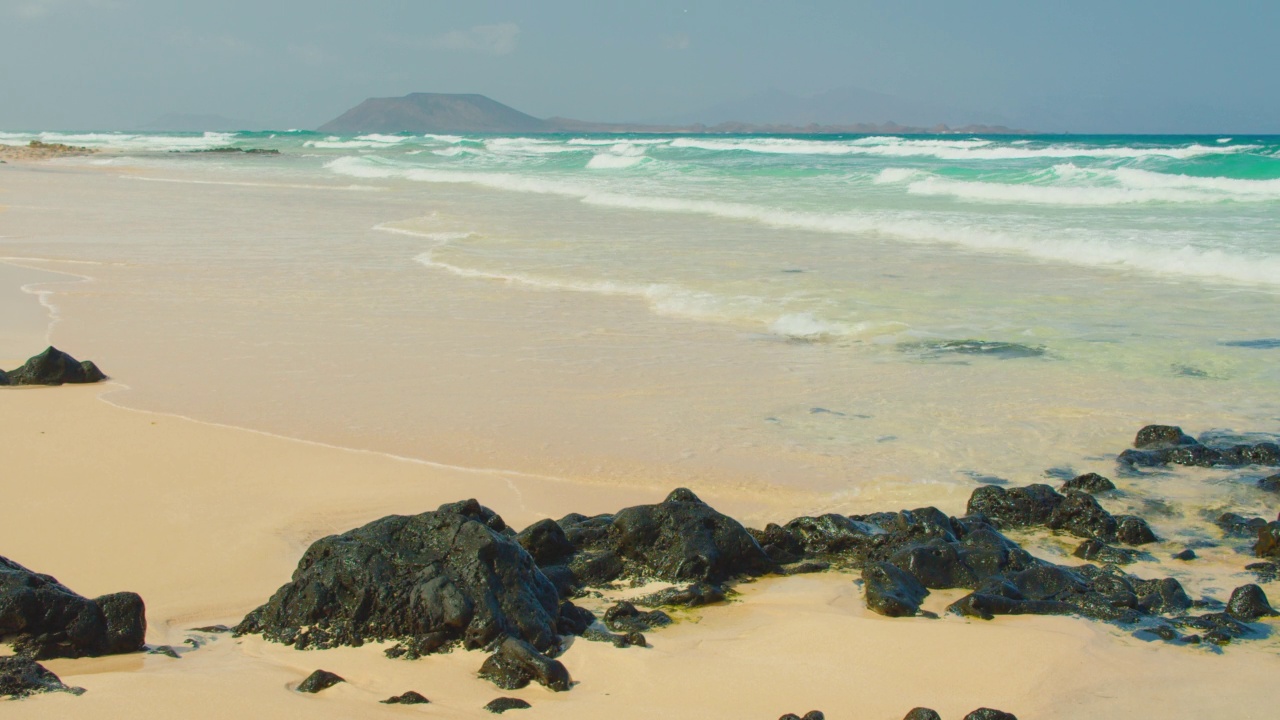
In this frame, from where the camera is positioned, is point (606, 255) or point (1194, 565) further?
point (606, 255)

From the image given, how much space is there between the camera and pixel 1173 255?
13602 millimetres

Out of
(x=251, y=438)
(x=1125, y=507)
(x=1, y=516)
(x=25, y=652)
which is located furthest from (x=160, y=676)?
(x=1125, y=507)

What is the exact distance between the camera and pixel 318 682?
130 inches

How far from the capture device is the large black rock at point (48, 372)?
23.6ft

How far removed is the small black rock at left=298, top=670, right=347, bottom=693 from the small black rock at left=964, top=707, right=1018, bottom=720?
1849 millimetres

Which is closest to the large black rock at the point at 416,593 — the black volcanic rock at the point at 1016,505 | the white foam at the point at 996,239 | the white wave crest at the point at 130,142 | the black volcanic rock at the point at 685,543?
the black volcanic rock at the point at 685,543

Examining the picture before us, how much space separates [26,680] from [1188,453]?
544 centimetres

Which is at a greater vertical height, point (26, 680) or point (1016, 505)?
point (26, 680)

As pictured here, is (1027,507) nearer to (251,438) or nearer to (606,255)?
(251,438)

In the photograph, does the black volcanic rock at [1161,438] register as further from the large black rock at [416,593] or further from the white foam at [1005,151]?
the white foam at [1005,151]

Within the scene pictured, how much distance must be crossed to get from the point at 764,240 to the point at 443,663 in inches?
521

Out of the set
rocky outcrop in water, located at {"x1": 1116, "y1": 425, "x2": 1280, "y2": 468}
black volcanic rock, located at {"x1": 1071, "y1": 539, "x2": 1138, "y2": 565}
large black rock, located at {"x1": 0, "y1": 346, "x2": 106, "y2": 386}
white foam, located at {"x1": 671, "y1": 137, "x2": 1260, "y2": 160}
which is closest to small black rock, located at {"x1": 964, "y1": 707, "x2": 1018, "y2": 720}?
black volcanic rock, located at {"x1": 1071, "y1": 539, "x2": 1138, "y2": 565}

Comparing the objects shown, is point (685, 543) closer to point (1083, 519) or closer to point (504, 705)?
point (504, 705)

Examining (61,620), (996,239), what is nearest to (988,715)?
(61,620)
